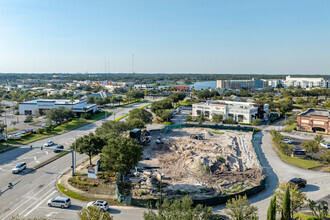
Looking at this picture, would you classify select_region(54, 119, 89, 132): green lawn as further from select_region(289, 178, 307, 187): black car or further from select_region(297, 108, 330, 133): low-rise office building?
select_region(297, 108, 330, 133): low-rise office building

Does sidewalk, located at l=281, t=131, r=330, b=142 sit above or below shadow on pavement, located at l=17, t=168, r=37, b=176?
above

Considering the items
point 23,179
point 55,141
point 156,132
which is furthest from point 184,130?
point 23,179

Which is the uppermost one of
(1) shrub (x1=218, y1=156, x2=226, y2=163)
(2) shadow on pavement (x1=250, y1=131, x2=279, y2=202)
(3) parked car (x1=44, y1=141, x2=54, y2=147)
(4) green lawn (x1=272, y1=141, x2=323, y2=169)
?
(3) parked car (x1=44, y1=141, x2=54, y2=147)

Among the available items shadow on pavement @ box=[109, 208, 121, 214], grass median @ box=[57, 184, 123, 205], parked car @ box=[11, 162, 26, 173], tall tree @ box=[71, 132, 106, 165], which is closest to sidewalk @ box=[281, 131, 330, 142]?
tall tree @ box=[71, 132, 106, 165]

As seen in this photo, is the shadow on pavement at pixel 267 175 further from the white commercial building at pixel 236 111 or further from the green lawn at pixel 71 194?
the white commercial building at pixel 236 111

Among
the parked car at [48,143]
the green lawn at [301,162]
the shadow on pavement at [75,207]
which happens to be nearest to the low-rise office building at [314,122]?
the green lawn at [301,162]

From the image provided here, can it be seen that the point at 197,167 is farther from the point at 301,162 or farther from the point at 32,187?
the point at 32,187

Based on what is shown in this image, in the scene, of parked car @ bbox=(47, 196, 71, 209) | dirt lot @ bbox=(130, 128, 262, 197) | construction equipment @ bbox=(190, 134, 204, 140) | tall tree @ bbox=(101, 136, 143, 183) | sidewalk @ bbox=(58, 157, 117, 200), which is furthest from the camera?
construction equipment @ bbox=(190, 134, 204, 140)
